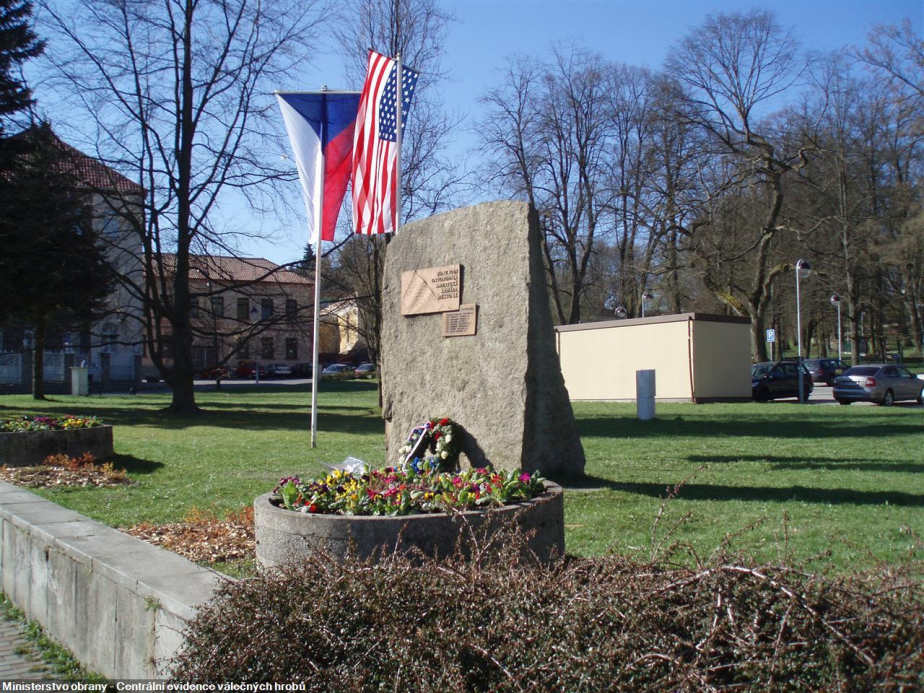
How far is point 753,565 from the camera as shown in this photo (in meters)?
2.82

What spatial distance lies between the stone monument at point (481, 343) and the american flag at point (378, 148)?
306cm

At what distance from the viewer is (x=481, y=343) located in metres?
9.41

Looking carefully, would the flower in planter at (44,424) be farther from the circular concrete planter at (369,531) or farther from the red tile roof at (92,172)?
the red tile roof at (92,172)

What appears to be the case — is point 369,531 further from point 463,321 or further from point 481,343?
point 463,321

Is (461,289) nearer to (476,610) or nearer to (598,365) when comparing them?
(476,610)

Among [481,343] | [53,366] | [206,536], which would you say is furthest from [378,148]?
[53,366]

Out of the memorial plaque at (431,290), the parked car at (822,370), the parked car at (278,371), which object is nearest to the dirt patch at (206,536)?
the memorial plaque at (431,290)

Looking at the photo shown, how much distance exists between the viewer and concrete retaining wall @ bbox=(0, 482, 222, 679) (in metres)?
3.98

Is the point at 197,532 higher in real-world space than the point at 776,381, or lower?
lower

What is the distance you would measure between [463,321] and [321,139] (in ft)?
22.8

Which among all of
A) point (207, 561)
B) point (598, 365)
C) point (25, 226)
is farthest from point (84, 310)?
point (207, 561)

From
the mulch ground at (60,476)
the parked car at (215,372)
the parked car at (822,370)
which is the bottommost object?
the mulch ground at (60,476)

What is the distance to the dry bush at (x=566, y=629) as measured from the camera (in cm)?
239

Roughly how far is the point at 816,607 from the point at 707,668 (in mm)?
429
